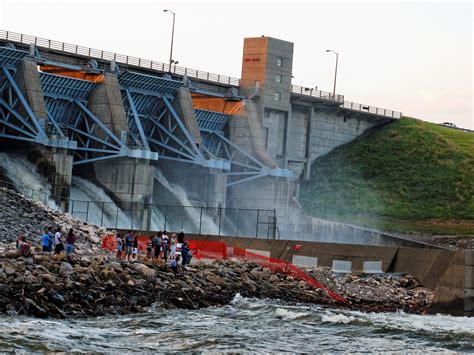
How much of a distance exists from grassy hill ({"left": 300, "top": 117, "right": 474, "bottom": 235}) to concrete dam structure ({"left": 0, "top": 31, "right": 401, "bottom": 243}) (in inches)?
109

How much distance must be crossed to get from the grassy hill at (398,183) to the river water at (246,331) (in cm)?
5232

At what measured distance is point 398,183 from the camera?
104250 millimetres

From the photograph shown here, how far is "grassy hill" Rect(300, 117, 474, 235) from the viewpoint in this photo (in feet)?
319

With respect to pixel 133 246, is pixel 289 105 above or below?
above

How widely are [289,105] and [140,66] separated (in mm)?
15776

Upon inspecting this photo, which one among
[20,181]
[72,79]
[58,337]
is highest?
[72,79]

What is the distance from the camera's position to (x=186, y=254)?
161 feet

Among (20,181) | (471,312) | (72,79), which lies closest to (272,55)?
(72,79)

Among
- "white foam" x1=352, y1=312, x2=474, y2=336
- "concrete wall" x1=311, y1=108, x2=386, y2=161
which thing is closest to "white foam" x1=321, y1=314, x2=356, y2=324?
"white foam" x1=352, y1=312, x2=474, y2=336

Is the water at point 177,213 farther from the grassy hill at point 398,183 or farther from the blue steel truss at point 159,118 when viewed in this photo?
the grassy hill at point 398,183

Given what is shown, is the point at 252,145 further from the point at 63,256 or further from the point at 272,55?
the point at 63,256

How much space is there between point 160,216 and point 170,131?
26.1 ft

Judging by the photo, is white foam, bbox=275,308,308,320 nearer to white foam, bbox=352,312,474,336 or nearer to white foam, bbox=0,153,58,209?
white foam, bbox=352,312,474,336

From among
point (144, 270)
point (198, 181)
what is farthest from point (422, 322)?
point (198, 181)
